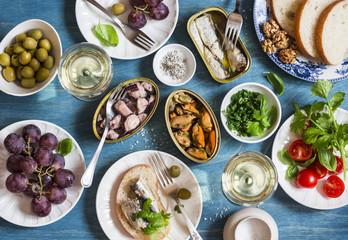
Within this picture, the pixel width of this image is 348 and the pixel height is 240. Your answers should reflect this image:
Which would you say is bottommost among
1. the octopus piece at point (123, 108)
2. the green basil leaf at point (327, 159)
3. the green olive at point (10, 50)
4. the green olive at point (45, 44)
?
the green basil leaf at point (327, 159)

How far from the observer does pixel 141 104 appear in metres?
1.47

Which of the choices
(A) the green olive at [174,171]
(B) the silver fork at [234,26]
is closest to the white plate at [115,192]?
(A) the green olive at [174,171]

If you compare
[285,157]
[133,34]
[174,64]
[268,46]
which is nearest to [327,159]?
[285,157]

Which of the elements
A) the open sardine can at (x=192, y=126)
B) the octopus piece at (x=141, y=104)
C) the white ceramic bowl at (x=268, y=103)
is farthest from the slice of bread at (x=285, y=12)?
the octopus piece at (x=141, y=104)

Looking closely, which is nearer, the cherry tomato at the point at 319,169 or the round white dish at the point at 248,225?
the round white dish at the point at 248,225

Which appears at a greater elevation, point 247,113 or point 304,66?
point 304,66

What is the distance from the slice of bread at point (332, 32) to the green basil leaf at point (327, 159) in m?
0.42

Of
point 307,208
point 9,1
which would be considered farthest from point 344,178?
point 9,1

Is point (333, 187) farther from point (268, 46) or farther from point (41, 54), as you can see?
point (41, 54)

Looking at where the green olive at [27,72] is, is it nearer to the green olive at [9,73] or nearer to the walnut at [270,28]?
the green olive at [9,73]

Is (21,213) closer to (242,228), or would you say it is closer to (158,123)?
(158,123)

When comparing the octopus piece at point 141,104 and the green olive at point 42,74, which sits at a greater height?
the green olive at point 42,74

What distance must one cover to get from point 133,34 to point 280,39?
2.28 feet

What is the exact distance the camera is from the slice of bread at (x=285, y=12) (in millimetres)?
1536
